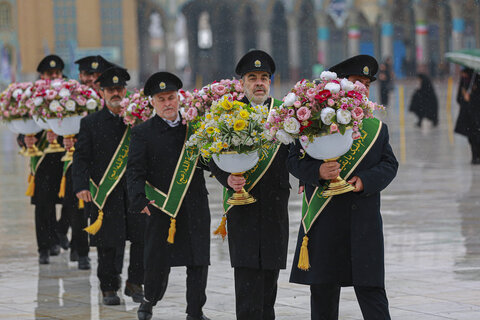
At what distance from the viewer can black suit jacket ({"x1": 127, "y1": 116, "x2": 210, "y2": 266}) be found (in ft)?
27.2

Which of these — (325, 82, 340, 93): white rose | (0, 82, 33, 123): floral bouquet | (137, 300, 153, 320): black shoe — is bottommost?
(137, 300, 153, 320): black shoe

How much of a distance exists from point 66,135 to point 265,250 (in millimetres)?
4066

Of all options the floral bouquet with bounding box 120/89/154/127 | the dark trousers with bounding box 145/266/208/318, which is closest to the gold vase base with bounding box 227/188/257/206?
the dark trousers with bounding box 145/266/208/318

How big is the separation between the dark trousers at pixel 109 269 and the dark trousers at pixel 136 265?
10cm

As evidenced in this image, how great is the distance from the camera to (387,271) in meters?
10.1

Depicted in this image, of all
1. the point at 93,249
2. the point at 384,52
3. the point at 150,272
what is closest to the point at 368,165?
the point at 150,272

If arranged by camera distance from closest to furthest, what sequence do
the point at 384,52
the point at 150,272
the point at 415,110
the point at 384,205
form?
the point at 150,272 < the point at 384,205 < the point at 415,110 < the point at 384,52

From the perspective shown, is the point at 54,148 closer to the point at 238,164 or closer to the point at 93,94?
the point at 93,94

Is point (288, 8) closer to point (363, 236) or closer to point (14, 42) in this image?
point (14, 42)

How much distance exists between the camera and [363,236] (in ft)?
21.9

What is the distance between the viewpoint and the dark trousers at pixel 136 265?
31.1 feet

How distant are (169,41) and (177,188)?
59950mm

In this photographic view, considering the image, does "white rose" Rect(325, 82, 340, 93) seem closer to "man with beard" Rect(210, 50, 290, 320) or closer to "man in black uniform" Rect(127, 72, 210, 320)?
"man with beard" Rect(210, 50, 290, 320)

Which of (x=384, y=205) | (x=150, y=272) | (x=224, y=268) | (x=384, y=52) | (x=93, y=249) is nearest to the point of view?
(x=150, y=272)
